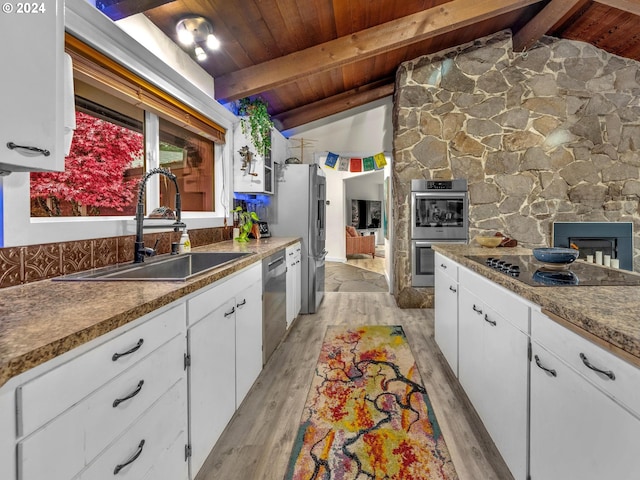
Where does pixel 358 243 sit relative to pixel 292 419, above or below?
above

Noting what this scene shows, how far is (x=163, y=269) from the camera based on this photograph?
1875 millimetres

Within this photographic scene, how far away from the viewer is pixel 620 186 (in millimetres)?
3980


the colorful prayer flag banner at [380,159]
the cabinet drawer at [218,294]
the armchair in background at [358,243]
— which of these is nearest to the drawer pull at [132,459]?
the cabinet drawer at [218,294]

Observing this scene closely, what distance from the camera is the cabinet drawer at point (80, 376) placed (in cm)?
63

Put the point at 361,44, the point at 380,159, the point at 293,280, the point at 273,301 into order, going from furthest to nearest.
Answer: the point at 380,159, the point at 293,280, the point at 361,44, the point at 273,301

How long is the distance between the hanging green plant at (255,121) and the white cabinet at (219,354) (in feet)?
5.49

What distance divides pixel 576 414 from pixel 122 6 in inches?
94.0

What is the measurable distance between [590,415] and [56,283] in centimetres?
173

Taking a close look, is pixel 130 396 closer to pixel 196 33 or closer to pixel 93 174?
pixel 93 174

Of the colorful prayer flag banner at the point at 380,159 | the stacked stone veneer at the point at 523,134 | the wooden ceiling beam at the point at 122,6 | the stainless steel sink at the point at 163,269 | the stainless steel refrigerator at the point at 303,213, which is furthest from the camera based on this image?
the colorful prayer flag banner at the point at 380,159

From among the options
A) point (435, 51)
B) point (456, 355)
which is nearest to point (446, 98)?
point (435, 51)

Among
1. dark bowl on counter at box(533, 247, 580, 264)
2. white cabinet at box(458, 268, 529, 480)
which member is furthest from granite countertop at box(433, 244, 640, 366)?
dark bowl on counter at box(533, 247, 580, 264)

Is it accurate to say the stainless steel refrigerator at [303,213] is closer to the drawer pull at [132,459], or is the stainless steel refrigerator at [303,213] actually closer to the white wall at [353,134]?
the white wall at [353,134]

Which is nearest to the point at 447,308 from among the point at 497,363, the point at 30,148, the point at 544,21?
the point at 497,363
